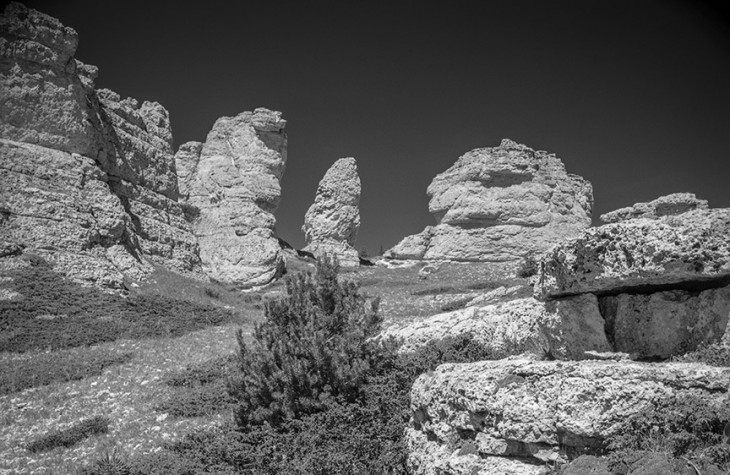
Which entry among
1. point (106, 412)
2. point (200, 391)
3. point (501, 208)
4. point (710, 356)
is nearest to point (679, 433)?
point (710, 356)

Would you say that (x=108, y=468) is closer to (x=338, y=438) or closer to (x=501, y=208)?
(x=338, y=438)

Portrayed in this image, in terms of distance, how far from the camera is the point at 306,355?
11969mm

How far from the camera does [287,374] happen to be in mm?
11570

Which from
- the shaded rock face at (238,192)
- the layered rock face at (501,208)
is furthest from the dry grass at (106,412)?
the layered rock face at (501,208)

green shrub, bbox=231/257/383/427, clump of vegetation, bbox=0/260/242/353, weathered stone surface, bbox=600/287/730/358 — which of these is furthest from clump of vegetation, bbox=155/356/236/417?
weathered stone surface, bbox=600/287/730/358

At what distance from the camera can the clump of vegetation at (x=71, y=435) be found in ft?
43.8

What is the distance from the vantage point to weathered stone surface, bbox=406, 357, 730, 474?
242 inches

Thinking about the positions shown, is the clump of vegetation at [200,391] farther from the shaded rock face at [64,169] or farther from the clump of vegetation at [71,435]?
the shaded rock face at [64,169]

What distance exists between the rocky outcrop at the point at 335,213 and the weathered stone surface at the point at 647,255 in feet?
199

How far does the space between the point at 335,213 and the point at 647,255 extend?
6401 cm

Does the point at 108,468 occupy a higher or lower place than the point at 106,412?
lower

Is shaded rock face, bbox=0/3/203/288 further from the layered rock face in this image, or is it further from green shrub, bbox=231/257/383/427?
the layered rock face

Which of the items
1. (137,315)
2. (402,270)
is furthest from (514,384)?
(402,270)

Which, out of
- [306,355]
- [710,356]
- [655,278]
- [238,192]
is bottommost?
[306,355]
